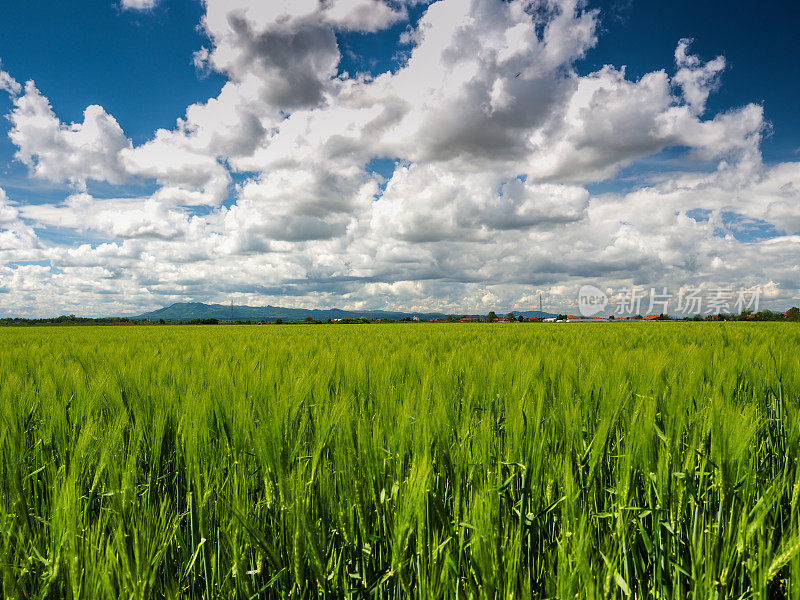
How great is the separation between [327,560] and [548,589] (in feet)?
2.27

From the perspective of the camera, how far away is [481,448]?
150cm

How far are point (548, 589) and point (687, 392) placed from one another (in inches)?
62.1

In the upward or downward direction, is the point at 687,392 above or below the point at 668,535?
above

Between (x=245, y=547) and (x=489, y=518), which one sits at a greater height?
(x=489, y=518)

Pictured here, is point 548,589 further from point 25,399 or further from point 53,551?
point 25,399

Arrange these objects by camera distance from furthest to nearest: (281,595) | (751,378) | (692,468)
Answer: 1. (751,378)
2. (692,468)
3. (281,595)

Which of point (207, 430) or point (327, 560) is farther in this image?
point (207, 430)

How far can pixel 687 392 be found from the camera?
2209 millimetres

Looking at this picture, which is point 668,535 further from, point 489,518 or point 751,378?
point 751,378

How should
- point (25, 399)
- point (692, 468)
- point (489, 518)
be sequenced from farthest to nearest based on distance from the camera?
1. point (25, 399)
2. point (692, 468)
3. point (489, 518)

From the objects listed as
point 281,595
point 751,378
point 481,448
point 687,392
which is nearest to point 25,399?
point 281,595

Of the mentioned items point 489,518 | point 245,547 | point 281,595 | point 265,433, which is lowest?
point 281,595

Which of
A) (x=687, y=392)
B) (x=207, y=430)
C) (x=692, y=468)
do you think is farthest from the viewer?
(x=687, y=392)

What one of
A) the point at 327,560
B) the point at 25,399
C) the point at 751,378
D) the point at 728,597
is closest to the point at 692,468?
the point at 728,597
